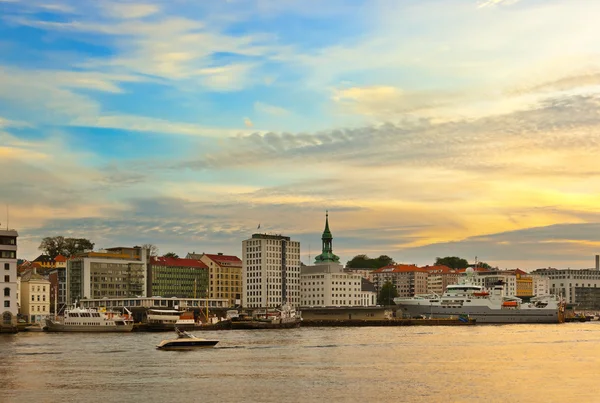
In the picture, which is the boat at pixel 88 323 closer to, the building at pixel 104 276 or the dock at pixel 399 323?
the dock at pixel 399 323

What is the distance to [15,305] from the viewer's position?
126 m

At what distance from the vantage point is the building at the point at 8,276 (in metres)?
125

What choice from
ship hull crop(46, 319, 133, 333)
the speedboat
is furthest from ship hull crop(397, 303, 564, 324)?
the speedboat

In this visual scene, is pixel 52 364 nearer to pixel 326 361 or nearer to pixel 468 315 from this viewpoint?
pixel 326 361

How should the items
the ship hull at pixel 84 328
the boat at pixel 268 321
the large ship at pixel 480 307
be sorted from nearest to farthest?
the ship hull at pixel 84 328 < the boat at pixel 268 321 < the large ship at pixel 480 307

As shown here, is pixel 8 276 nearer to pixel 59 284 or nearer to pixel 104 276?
pixel 104 276

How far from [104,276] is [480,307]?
7925cm

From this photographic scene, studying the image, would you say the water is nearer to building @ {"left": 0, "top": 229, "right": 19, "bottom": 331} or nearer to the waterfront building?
building @ {"left": 0, "top": 229, "right": 19, "bottom": 331}

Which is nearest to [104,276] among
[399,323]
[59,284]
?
[59,284]

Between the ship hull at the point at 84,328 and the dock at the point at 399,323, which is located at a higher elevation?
the ship hull at the point at 84,328

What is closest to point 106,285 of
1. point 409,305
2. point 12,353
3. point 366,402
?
point 409,305

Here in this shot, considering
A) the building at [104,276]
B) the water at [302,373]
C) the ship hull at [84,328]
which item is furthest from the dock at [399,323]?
the water at [302,373]

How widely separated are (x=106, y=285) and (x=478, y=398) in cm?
15050

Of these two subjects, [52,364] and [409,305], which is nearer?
[52,364]
